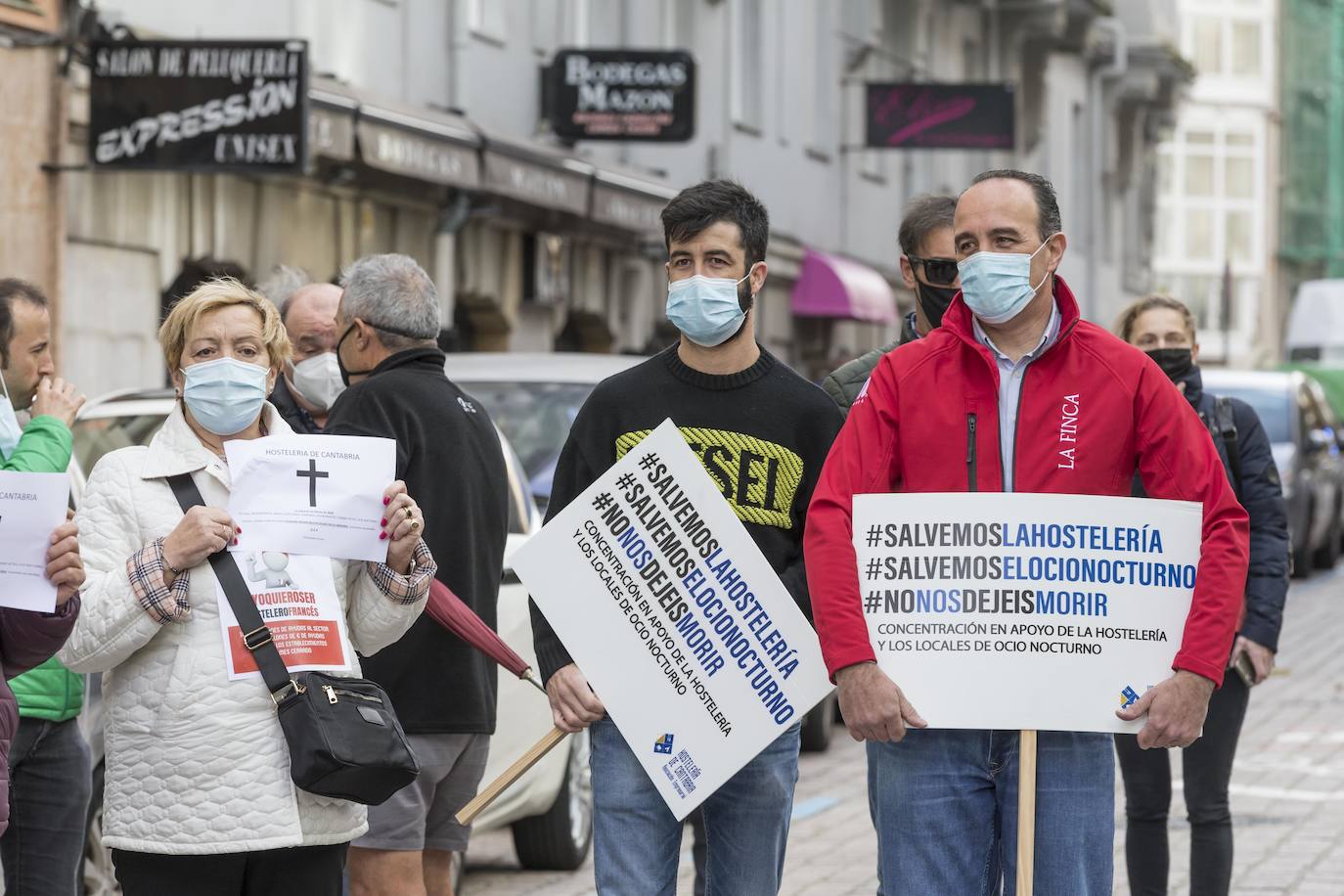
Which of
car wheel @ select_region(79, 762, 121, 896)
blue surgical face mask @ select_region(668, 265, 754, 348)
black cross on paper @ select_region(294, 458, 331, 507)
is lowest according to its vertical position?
car wheel @ select_region(79, 762, 121, 896)

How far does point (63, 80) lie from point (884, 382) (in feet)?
34.5

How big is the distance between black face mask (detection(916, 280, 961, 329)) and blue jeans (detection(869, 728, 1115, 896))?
169 centimetres

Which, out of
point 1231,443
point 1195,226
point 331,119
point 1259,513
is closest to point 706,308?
point 1231,443

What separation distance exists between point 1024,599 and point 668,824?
96cm

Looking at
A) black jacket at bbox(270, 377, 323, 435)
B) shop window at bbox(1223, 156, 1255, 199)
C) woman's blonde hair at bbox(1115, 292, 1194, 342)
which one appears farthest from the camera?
shop window at bbox(1223, 156, 1255, 199)

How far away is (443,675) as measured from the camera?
644 cm

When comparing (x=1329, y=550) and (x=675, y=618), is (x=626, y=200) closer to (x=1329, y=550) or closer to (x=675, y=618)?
(x=1329, y=550)

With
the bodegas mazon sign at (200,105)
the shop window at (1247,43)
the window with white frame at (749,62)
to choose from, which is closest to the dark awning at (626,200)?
the window with white frame at (749,62)

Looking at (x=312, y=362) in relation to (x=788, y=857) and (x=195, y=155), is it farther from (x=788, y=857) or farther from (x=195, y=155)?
(x=195, y=155)

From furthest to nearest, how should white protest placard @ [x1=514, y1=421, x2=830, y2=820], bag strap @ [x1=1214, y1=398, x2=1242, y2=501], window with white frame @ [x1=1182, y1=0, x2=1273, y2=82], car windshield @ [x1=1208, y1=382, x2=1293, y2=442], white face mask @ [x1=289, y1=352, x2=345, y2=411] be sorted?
window with white frame @ [x1=1182, y1=0, x2=1273, y2=82], car windshield @ [x1=1208, y1=382, x2=1293, y2=442], white face mask @ [x1=289, y1=352, x2=345, y2=411], bag strap @ [x1=1214, y1=398, x2=1242, y2=501], white protest placard @ [x1=514, y1=421, x2=830, y2=820]

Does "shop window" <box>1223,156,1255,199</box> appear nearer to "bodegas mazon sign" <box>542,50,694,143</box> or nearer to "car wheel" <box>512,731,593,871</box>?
"bodegas mazon sign" <box>542,50,694,143</box>

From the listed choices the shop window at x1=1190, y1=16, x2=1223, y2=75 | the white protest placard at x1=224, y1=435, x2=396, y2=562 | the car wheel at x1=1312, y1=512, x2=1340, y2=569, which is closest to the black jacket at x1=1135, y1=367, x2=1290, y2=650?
the white protest placard at x1=224, y1=435, x2=396, y2=562

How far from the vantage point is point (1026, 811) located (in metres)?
5.01

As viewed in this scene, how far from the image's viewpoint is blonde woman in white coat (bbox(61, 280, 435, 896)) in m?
5.02
